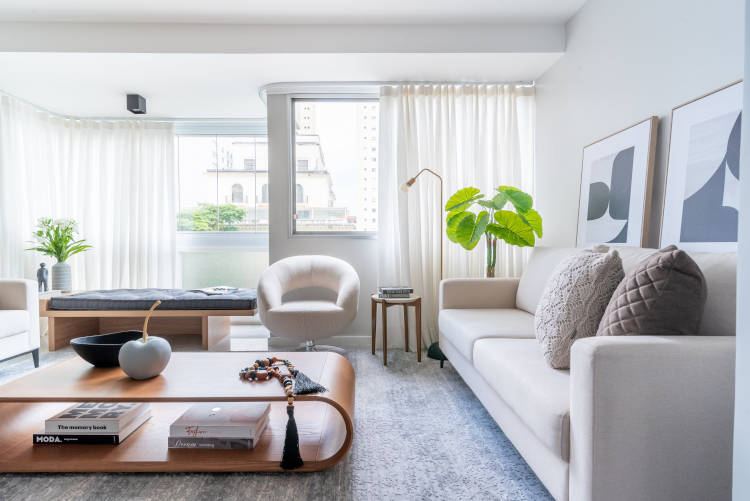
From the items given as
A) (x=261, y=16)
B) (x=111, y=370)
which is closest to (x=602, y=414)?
(x=111, y=370)

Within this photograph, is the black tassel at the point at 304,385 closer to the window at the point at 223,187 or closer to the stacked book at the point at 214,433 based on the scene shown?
the stacked book at the point at 214,433

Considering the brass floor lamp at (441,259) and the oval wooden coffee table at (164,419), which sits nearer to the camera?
the oval wooden coffee table at (164,419)

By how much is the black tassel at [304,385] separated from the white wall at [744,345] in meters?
1.23

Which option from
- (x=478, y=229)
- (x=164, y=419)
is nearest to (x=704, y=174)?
(x=478, y=229)

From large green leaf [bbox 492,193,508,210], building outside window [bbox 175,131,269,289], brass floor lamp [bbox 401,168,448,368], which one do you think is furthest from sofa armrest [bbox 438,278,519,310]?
building outside window [bbox 175,131,269,289]

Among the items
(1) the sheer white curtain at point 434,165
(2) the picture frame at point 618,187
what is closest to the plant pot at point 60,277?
(1) the sheer white curtain at point 434,165

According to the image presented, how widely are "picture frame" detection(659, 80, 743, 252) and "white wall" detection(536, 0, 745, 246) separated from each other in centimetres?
9

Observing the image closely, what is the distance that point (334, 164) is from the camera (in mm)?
4293

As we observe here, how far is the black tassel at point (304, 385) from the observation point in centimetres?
164

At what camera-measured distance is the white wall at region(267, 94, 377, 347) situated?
161 inches

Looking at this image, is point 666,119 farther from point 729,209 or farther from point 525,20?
point 525,20

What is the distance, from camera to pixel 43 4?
3.07 metres

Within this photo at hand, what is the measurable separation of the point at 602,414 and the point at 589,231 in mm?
1959

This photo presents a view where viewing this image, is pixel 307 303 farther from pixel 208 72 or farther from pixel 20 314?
pixel 208 72
